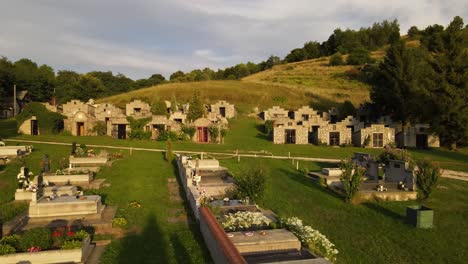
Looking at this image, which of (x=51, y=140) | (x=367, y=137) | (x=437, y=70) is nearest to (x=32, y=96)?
(x=51, y=140)

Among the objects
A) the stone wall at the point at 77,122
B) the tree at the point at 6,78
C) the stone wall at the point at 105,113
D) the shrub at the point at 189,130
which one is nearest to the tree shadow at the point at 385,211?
the shrub at the point at 189,130

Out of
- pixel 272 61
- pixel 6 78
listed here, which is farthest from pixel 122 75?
pixel 272 61

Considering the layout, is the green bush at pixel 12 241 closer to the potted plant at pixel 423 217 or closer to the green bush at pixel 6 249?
the green bush at pixel 6 249

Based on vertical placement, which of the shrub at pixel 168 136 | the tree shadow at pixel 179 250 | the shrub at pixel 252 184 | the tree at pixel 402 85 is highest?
the tree at pixel 402 85

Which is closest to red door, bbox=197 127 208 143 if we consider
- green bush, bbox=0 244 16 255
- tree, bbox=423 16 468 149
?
tree, bbox=423 16 468 149

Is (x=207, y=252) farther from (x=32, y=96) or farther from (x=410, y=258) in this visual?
(x=32, y=96)

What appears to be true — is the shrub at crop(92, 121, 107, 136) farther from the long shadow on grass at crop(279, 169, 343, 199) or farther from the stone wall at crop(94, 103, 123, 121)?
the long shadow on grass at crop(279, 169, 343, 199)

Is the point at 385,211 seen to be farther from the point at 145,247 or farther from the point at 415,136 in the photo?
the point at 415,136
